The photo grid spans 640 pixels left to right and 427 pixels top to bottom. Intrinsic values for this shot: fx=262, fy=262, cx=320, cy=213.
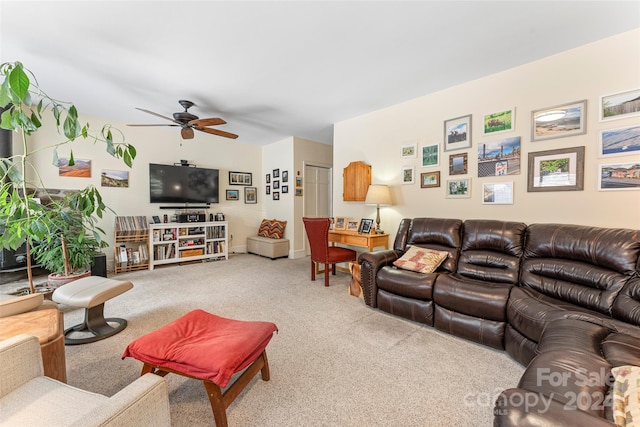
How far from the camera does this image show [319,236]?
12.2 feet

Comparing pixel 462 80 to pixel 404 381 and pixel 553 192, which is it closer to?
pixel 553 192

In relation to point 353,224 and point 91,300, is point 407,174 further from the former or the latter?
point 91,300

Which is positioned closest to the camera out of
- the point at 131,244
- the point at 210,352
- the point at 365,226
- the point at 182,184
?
the point at 210,352

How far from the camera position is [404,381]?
1.74m

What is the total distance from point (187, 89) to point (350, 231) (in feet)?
9.57

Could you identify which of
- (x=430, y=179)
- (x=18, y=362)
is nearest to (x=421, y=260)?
(x=430, y=179)

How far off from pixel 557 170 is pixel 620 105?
652 millimetres

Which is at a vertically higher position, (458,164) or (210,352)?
(458,164)

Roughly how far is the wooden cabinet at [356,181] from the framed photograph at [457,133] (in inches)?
48.3

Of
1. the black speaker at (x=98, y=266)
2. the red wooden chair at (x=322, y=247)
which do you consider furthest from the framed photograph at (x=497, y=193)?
the black speaker at (x=98, y=266)

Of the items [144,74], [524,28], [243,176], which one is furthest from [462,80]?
[243,176]

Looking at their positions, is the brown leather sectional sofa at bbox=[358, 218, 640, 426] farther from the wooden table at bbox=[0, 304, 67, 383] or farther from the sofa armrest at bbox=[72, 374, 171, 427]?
the wooden table at bbox=[0, 304, 67, 383]

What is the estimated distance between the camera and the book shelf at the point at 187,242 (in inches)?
183

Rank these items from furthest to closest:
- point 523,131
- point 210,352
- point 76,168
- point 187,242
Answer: point 187,242 → point 76,168 → point 523,131 → point 210,352
